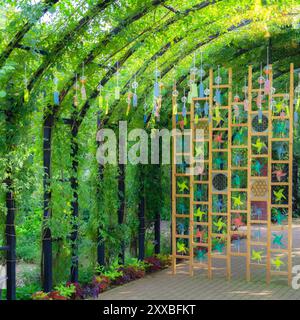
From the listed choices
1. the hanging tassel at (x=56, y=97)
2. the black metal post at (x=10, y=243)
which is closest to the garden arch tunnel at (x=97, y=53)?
the black metal post at (x=10, y=243)

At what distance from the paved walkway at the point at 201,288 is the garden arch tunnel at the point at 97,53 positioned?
2.28ft

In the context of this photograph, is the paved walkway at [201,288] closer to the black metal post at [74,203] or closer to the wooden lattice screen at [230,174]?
the wooden lattice screen at [230,174]

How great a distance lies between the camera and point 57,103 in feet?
19.2

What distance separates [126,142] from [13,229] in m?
2.82

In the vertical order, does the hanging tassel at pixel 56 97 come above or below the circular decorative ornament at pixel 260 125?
above

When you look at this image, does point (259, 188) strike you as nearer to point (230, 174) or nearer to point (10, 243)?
point (230, 174)

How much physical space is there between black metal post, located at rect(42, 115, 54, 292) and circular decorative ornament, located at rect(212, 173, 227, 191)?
9.64 feet

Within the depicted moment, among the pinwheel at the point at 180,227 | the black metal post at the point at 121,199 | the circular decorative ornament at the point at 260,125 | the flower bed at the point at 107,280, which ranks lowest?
the flower bed at the point at 107,280

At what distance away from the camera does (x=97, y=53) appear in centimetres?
597

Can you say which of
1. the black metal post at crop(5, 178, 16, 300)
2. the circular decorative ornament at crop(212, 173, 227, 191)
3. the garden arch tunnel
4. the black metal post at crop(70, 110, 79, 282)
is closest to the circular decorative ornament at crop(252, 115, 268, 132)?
the circular decorative ornament at crop(212, 173, 227, 191)

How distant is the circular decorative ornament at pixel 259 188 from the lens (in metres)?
7.49

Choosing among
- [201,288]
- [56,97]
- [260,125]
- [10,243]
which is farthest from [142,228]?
[56,97]

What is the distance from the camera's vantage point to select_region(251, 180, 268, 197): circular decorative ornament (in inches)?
295

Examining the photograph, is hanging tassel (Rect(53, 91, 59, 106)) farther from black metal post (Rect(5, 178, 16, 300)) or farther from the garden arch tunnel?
black metal post (Rect(5, 178, 16, 300))
